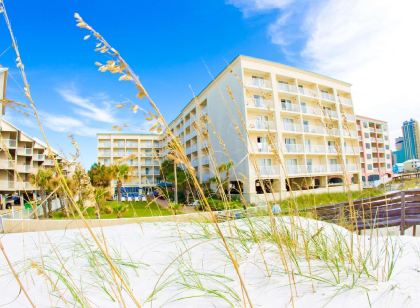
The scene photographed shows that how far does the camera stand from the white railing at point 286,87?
27.8 metres

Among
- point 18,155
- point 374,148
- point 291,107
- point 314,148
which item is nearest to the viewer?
A: point 291,107

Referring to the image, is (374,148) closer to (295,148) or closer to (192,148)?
(295,148)

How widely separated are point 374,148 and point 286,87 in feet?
133

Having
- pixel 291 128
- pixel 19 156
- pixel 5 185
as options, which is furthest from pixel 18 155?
pixel 291 128

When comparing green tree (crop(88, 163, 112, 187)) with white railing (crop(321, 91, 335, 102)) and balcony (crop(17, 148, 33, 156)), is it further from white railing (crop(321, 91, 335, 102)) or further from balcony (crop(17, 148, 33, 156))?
white railing (crop(321, 91, 335, 102))

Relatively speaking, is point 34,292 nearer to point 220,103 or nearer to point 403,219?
point 403,219

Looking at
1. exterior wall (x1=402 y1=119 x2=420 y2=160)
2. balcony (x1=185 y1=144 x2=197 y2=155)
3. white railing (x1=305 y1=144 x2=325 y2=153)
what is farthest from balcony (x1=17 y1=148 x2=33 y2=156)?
exterior wall (x1=402 y1=119 x2=420 y2=160)

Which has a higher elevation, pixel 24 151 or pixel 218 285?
pixel 24 151

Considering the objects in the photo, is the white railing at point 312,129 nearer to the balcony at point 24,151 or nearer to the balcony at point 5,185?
the balcony at point 5,185

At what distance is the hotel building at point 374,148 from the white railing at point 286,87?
32614mm

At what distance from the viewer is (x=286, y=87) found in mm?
28219

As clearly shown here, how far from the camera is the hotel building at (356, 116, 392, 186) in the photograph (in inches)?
2068

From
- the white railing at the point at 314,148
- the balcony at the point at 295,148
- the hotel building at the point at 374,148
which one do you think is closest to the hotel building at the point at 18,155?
the balcony at the point at 295,148

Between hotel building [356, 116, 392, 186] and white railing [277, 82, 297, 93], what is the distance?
32614 mm
